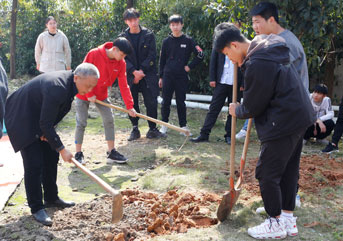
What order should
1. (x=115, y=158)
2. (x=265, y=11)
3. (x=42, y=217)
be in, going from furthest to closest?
(x=115, y=158), (x=42, y=217), (x=265, y=11)

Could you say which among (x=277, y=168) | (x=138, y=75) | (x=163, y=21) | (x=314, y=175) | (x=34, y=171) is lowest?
(x=314, y=175)

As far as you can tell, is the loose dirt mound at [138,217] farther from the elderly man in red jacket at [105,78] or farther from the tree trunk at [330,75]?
the tree trunk at [330,75]

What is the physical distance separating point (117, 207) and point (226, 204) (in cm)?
102

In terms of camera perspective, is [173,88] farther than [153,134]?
Yes

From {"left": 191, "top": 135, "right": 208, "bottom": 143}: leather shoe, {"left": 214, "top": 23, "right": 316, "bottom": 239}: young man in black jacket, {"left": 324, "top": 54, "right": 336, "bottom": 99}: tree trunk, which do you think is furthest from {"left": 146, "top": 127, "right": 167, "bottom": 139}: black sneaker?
{"left": 324, "top": 54, "right": 336, "bottom": 99}: tree trunk

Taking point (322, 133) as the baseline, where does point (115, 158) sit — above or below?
below

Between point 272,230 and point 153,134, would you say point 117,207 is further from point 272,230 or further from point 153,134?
point 153,134

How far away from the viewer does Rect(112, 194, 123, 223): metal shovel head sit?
134 inches

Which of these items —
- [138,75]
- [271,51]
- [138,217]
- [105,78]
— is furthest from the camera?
[138,75]

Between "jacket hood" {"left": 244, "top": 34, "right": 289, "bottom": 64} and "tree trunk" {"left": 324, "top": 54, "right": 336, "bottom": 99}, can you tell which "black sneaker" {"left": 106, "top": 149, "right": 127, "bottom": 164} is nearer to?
"jacket hood" {"left": 244, "top": 34, "right": 289, "bottom": 64}

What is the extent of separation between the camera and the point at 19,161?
5840 millimetres

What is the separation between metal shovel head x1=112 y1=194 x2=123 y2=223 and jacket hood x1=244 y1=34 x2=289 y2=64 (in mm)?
1611

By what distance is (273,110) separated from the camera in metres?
3.16

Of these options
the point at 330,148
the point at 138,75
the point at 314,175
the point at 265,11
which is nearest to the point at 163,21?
the point at 138,75
